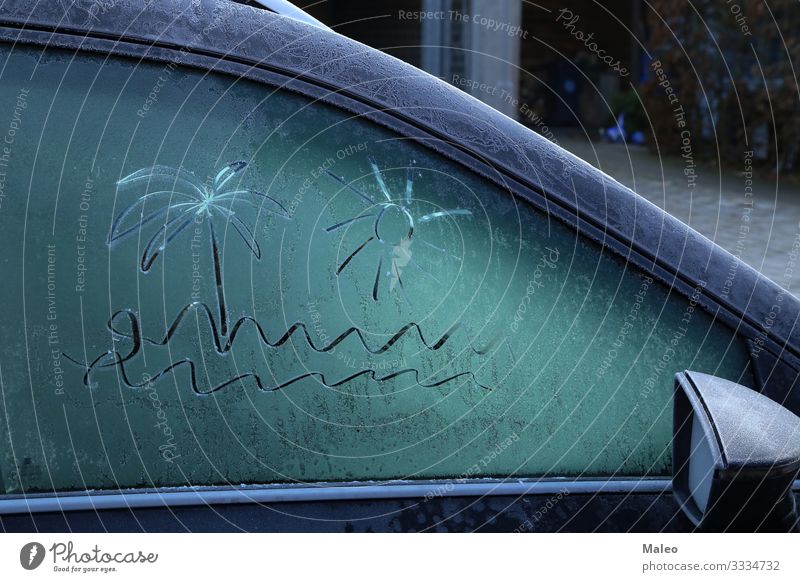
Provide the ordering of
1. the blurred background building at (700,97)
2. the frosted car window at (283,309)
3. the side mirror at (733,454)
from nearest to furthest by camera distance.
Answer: the side mirror at (733,454) → the frosted car window at (283,309) → the blurred background building at (700,97)

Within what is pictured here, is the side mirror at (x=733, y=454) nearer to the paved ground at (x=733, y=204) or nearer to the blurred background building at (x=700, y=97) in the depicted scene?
the paved ground at (x=733, y=204)

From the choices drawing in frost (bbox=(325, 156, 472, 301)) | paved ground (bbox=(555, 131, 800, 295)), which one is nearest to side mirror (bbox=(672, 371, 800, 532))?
drawing in frost (bbox=(325, 156, 472, 301))

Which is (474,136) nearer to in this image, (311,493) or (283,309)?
(283,309)

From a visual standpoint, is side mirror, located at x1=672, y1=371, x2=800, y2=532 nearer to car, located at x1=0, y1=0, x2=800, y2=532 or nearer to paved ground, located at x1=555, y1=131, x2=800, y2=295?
car, located at x1=0, y1=0, x2=800, y2=532

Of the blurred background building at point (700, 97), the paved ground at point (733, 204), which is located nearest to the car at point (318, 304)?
the paved ground at point (733, 204)

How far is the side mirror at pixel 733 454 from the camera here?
4.32ft

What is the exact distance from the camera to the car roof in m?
1.51

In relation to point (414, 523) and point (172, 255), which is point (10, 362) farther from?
point (414, 523)

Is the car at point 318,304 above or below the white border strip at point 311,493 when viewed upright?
above

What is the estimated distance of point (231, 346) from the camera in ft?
4.95

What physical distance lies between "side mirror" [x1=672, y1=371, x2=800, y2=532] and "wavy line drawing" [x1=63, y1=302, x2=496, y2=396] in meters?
0.30

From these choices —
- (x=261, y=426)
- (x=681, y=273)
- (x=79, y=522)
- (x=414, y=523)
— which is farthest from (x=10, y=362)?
(x=681, y=273)

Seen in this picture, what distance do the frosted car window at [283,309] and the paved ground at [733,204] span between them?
5981 mm
